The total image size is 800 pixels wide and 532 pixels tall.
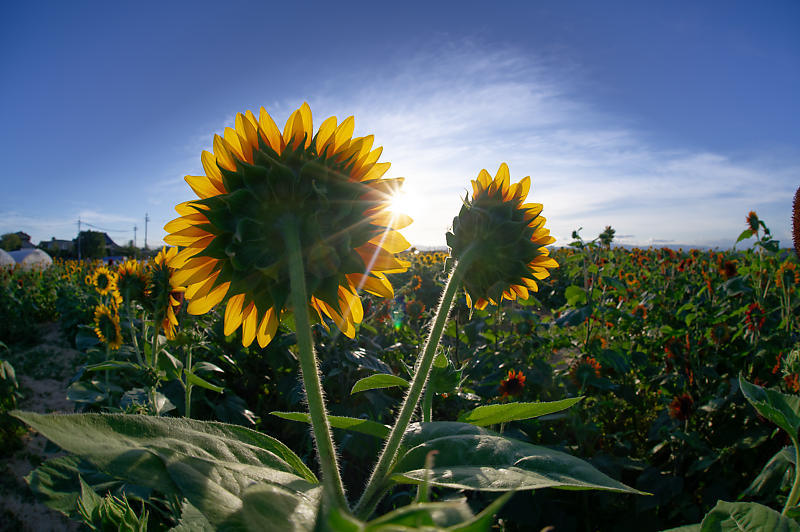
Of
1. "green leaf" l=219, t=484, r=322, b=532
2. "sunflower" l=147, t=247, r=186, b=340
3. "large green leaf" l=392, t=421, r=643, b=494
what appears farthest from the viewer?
"sunflower" l=147, t=247, r=186, b=340

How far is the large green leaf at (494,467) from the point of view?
523 mm

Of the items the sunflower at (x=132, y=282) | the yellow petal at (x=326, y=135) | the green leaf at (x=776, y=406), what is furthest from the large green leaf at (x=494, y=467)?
the sunflower at (x=132, y=282)

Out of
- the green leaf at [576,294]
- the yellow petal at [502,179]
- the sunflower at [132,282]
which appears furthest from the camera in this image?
the green leaf at [576,294]

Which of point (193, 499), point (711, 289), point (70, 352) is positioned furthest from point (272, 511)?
point (70, 352)

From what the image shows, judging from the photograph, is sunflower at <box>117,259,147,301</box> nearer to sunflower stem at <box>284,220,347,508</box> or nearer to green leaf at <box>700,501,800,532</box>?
sunflower stem at <box>284,220,347,508</box>

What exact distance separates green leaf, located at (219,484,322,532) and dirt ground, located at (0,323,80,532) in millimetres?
1967

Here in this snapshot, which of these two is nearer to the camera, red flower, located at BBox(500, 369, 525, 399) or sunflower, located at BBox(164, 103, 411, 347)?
sunflower, located at BBox(164, 103, 411, 347)

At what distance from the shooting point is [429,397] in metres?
1.25

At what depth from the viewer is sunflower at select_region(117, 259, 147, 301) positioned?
2.67 metres

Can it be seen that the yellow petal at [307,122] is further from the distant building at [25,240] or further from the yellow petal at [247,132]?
the distant building at [25,240]

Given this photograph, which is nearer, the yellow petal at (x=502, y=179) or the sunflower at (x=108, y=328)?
the yellow petal at (x=502, y=179)

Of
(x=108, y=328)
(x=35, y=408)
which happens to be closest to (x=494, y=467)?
(x=108, y=328)

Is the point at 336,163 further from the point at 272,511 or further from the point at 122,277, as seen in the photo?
the point at 122,277

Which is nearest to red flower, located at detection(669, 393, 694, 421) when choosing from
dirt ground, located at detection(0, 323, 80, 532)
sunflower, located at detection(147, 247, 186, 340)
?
sunflower, located at detection(147, 247, 186, 340)
